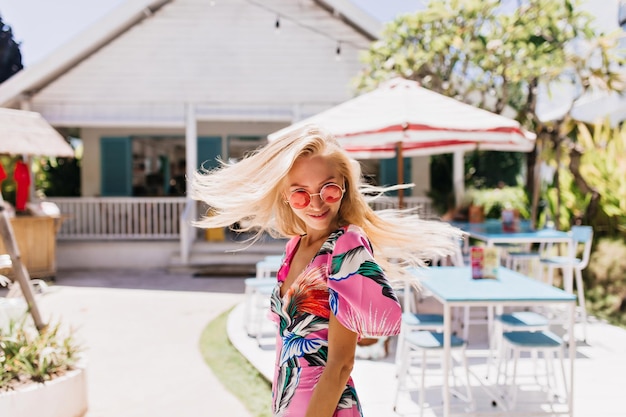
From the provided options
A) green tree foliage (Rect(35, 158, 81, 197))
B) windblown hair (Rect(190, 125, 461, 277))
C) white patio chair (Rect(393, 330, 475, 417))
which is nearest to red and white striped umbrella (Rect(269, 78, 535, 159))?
white patio chair (Rect(393, 330, 475, 417))

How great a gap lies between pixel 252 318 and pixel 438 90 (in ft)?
17.0

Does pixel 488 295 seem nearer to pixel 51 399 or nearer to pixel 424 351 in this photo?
pixel 424 351

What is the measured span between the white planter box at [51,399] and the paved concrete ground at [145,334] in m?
0.28

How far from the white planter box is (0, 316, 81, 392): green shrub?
75 mm

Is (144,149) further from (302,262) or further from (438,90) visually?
(302,262)

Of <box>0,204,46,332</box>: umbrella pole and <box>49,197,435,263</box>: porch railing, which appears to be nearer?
<box>0,204,46,332</box>: umbrella pole

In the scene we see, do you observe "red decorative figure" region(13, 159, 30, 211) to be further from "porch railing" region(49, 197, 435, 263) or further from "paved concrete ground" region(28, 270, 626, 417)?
"paved concrete ground" region(28, 270, 626, 417)

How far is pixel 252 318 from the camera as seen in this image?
6539mm

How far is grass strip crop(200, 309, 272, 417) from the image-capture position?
4.13 metres

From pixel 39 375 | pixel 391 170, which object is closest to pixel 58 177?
pixel 391 170

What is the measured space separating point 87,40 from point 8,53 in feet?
25.5

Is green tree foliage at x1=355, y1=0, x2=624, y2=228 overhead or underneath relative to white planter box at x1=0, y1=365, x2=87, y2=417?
overhead

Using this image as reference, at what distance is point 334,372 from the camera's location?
134 cm

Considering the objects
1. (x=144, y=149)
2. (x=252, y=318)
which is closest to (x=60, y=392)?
(x=252, y=318)
